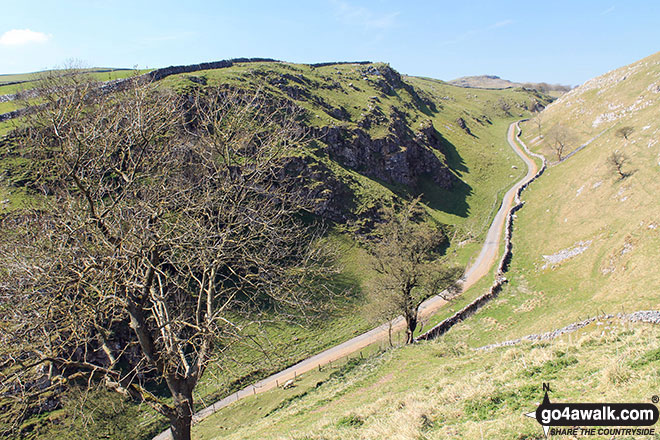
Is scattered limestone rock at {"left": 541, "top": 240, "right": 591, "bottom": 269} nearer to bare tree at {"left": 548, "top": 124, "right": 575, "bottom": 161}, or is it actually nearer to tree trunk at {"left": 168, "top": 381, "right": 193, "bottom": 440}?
tree trunk at {"left": 168, "top": 381, "right": 193, "bottom": 440}

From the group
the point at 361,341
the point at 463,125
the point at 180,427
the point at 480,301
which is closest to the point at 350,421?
the point at 180,427

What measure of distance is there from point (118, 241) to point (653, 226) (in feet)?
142

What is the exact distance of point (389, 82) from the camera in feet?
418

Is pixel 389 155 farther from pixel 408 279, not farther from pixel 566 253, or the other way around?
pixel 408 279

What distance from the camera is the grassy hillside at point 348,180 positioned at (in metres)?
23.9

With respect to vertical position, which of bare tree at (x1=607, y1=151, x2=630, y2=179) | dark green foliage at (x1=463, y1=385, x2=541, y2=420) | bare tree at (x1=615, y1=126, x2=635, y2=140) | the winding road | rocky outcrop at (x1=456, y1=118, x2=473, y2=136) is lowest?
the winding road

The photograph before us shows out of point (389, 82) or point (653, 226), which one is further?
point (389, 82)

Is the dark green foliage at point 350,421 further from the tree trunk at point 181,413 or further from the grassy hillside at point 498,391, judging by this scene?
the tree trunk at point 181,413

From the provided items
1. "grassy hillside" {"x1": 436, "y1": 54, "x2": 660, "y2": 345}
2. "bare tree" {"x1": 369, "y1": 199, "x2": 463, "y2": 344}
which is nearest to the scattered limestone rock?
"grassy hillside" {"x1": 436, "y1": 54, "x2": 660, "y2": 345}

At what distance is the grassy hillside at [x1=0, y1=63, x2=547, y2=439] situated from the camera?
78.4 feet

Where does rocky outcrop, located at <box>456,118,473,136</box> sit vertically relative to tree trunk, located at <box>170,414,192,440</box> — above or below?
above

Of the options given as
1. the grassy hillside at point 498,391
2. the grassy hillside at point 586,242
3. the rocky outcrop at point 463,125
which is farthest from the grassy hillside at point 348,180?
the grassy hillside at point 586,242

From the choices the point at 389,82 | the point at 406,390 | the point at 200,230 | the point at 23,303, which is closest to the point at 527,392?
the point at 406,390

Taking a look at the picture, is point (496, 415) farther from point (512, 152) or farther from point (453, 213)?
point (512, 152)
